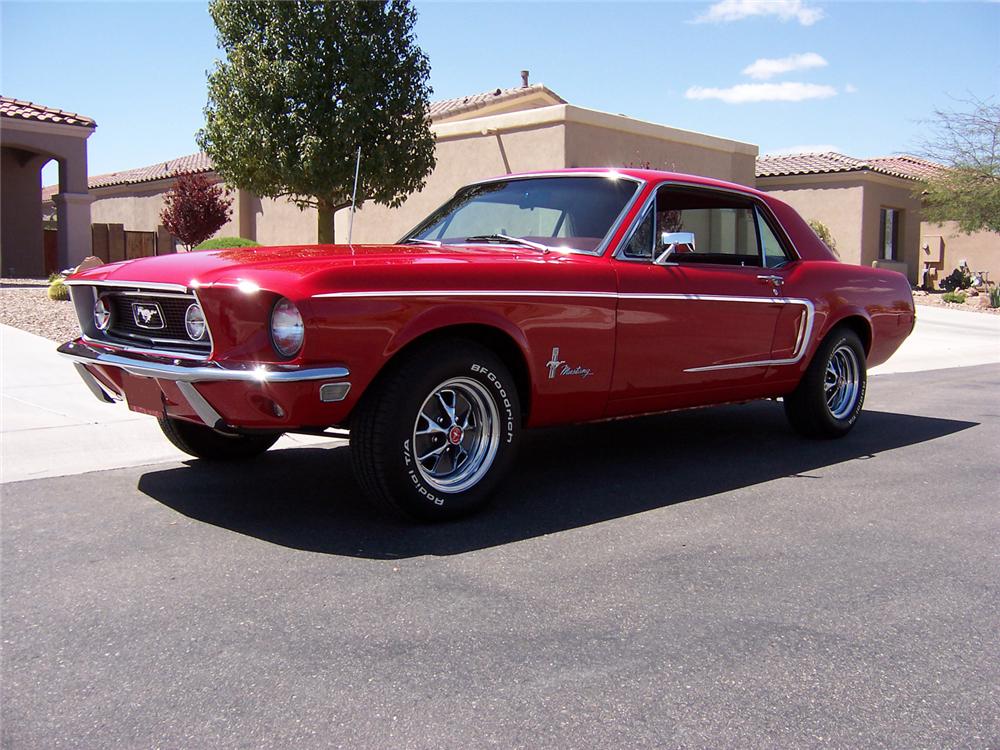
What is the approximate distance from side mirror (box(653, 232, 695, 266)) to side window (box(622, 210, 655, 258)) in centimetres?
6

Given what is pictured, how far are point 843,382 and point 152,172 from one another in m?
31.5

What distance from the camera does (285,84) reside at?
14.0m

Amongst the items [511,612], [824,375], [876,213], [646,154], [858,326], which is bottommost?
[511,612]

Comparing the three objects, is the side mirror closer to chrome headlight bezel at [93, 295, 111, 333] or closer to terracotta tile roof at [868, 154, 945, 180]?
chrome headlight bezel at [93, 295, 111, 333]

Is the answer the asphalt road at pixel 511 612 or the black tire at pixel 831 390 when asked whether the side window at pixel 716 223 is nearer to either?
the black tire at pixel 831 390

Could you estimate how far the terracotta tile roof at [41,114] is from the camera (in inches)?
790

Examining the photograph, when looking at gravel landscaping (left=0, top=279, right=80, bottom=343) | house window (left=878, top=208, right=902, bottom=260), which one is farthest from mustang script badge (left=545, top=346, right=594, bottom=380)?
house window (left=878, top=208, right=902, bottom=260)

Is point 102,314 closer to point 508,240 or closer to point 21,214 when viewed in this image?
point 508,240

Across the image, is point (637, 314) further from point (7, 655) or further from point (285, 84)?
point (285, 84)

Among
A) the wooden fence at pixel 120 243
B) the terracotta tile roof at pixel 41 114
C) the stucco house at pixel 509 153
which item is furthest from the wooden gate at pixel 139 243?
the terracotta tile roof at pixel 41 114

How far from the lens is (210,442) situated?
5.24 meters

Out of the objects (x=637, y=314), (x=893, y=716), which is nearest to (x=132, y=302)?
(x=637, y=314)

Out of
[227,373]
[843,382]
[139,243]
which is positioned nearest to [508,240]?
[227,373]

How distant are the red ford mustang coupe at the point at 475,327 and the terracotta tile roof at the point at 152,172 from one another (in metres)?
24.8
